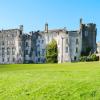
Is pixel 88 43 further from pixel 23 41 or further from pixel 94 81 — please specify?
pixel 94 81

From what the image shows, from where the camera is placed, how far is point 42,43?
115 metres

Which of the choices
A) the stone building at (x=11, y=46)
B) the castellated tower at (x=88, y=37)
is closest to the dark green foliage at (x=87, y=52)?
the castellated tower at (x=88, y=37)

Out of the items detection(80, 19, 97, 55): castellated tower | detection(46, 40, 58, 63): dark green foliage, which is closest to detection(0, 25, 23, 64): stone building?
detection(46, 40, 58, 63): dark green foliage

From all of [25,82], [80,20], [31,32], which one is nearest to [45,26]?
[31,32]

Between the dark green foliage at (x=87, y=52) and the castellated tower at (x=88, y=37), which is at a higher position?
the castellated tower at (x=88, y=37)

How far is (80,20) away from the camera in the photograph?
111 m

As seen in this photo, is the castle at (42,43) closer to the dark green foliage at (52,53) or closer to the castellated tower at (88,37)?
the castellated tower at (88,37)

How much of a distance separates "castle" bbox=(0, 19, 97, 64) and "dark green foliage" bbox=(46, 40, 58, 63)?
3.48ft

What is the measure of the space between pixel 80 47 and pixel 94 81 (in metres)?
87.3

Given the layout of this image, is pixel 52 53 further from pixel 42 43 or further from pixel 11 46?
pixel 11 46

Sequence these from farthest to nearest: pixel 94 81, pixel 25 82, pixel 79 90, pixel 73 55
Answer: pixel 73 55, pixel 25 82, pixel 94 81, pixel 79 90

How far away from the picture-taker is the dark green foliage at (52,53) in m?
105

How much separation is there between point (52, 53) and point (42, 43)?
10229mm

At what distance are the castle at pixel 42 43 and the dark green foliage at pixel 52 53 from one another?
1.06m
